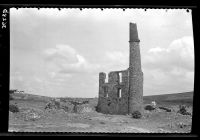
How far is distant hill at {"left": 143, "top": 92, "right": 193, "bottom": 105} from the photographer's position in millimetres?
20677

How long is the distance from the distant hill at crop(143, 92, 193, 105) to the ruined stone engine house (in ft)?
→ 9.10

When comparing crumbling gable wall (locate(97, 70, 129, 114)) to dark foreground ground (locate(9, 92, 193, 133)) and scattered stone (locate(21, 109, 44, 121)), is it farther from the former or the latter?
scattered stone (locate(21, 109, 44, 121))

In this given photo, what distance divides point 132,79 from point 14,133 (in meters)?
13.8

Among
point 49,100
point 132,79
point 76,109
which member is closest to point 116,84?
point 132,79

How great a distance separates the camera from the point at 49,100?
736 inches

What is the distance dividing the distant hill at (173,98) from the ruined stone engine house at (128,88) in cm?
277

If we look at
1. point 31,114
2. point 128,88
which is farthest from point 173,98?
point 31,114

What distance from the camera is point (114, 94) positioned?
692 inches

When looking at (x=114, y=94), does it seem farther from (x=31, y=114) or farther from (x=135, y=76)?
(x=31, y=114)

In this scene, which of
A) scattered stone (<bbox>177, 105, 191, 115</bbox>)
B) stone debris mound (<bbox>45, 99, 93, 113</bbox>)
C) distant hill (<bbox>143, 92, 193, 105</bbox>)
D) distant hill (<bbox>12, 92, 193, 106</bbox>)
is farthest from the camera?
distant hill (<bbox>143, 92, 193, 105</bbox>)

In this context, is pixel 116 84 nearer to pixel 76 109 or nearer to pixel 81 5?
pixel 76 109

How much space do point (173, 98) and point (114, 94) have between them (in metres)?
7.05

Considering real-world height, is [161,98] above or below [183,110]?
above

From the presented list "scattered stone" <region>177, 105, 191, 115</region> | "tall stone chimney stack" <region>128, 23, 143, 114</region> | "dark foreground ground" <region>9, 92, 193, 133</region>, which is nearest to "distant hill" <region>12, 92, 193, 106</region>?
"dark foreground ground" <region>9, 92, 193, 133</region>
